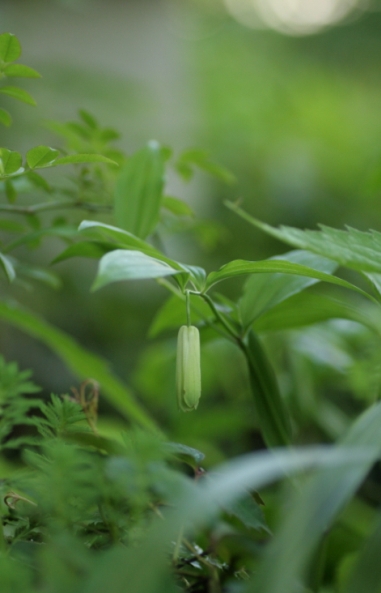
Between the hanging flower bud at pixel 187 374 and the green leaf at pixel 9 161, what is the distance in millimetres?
118

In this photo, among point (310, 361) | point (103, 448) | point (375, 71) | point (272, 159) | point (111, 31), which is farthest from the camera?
point (375, 71)

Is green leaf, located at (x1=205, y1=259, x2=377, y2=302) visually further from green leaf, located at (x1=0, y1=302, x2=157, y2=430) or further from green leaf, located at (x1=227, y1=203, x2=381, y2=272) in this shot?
green leaf, located at (x1=0, y1=302, x2=157, y2=430)

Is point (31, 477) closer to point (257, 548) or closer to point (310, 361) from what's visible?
point (257, 548)

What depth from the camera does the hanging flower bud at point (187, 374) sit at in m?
0.26

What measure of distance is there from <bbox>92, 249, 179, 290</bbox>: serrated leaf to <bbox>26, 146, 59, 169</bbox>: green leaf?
0.08m

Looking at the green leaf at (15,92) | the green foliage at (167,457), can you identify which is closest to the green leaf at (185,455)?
the green foliage at (167,457)

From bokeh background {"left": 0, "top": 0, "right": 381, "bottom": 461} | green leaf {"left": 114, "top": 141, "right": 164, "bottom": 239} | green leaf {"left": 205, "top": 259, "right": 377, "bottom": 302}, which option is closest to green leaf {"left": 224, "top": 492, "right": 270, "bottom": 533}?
green leaf {"left": 205, "top": 259, "right": 377, "bottom": 302}

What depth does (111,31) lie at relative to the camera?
237 centimetres

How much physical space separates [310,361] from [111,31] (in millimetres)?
2139

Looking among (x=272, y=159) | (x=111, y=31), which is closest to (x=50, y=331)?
(x=272, y=159)

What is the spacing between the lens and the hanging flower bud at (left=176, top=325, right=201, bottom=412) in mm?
261

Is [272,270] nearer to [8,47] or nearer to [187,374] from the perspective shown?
[187,374]

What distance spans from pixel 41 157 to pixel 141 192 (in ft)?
0.42

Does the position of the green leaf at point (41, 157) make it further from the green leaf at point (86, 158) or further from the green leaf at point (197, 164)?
the green leaf at point (197, 164)
